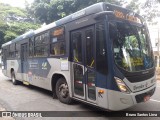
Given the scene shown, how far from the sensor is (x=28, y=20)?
118 feet

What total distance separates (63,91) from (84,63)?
171 cm

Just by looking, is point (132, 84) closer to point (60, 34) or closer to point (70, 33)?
point (70, 33)

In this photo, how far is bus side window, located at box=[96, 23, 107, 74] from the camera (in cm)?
480

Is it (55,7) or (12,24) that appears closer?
(55,7)

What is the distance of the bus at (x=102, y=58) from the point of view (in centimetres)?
468

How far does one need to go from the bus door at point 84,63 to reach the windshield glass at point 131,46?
682 mm

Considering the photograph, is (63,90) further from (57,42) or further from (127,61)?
(127,61)

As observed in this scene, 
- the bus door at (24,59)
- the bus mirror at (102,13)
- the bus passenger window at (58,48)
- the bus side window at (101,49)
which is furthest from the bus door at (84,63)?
the bus door at (24,59)

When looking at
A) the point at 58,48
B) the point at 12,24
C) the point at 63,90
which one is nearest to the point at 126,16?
the point at 58,48

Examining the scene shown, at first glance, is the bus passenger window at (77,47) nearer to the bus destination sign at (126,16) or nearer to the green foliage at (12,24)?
the bus destination sign at (126,16)

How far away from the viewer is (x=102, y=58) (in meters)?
4.85

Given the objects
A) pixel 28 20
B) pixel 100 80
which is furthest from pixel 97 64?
pixel 28 20

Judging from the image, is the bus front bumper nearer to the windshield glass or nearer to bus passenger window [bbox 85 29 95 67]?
the windshield glass

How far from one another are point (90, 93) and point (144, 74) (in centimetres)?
152
